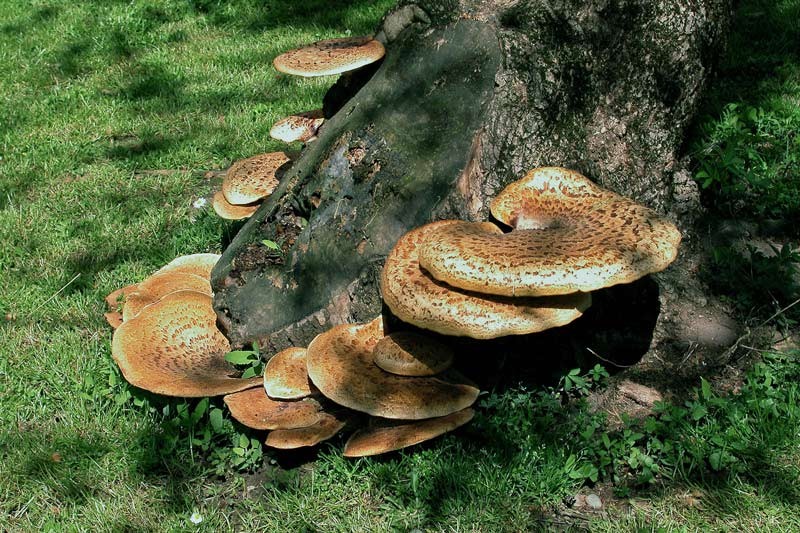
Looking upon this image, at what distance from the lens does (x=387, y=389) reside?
3576 mm

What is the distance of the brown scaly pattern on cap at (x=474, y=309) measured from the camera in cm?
326

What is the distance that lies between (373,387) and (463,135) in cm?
136

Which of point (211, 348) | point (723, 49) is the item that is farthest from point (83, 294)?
point (723, 49)

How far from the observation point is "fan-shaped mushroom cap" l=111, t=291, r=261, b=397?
12.7ft

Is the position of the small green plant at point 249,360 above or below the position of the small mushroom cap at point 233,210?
below

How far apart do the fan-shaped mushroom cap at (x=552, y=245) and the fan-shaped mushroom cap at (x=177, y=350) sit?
4.31ft

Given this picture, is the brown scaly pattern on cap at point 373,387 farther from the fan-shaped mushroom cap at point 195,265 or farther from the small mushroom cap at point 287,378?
the fan-shaped mushroom cap at point 195,265

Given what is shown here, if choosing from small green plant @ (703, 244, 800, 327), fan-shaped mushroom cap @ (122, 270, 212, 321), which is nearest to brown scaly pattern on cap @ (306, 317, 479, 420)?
fan-shaped mushroom cap @ (122, 270, 212, 321)

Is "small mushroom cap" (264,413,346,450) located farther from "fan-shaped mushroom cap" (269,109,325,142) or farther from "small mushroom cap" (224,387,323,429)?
"fan-shaped mushroom cap" (269,109,325,142)

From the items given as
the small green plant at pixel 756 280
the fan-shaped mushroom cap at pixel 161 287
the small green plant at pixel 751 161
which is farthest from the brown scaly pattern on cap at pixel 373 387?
the small green plant at pixel 751 161

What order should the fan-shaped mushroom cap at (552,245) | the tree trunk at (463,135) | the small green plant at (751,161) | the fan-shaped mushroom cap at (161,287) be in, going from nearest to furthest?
1. the fan-shaped mushroom cap at (552,245)
2. the tree trunk at (463,135)
3. the fan-shaped mushroom cap at (161,287)
4. the small green plant at (751,161)

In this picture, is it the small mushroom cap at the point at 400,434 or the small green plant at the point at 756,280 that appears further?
the small green plant at the point at 756,280

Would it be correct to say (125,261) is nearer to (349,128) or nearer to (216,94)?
(349,128)

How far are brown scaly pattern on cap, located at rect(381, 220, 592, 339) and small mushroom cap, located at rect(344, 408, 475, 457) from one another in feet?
1.61
